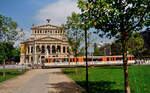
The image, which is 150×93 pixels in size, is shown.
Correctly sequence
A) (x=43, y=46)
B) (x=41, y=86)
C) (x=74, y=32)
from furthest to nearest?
(x=43, y=46), (x=74, y=32), (x=41, y=86)

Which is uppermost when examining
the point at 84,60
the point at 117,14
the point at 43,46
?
the point at 43,46

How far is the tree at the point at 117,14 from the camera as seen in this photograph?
21.9ft

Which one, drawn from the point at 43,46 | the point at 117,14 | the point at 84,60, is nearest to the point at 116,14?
the point at 117,14

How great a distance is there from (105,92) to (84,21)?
4766 mm

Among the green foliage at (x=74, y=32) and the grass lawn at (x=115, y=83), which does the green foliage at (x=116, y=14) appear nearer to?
the grass lawn at (x=115, y=83)

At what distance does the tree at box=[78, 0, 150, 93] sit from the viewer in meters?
6.67

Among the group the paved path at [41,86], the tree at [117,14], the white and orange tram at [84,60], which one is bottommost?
the paved path at [41,86]

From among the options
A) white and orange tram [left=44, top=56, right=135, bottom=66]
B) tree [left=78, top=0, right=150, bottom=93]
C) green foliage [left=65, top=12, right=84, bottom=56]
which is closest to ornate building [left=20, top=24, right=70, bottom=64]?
white and orange tram [left=44, top=56, right=135, bottom=66]

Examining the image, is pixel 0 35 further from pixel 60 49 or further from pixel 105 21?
pixel 60 49

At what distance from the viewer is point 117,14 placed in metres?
6.59

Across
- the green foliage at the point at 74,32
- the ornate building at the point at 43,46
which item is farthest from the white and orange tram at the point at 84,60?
the ornate building at the point at 43,46

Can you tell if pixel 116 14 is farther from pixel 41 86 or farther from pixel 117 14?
pixel 41 86

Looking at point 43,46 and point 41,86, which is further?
point 43,46

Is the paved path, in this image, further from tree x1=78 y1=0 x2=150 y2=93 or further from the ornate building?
the ornate building
